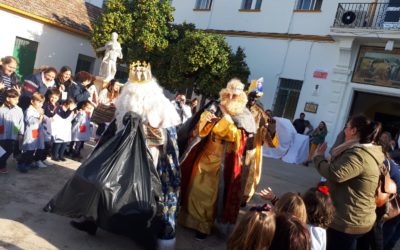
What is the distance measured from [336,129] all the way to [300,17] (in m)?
4.42

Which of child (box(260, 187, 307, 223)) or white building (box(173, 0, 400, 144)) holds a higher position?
white building (box(173, 0, 400, 144))

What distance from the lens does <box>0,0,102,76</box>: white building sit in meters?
16.5

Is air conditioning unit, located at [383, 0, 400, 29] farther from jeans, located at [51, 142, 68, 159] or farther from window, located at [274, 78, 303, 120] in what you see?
jeans, located at [51, 142, 68, 159]

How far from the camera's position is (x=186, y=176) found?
435cm

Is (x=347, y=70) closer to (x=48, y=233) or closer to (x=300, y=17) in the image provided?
(x=300, y=17)

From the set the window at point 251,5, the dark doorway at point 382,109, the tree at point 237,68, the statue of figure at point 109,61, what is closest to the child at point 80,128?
the statue of figure at point 109,61

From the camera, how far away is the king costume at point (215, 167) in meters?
4.16

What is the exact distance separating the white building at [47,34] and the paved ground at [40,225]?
12.7 m

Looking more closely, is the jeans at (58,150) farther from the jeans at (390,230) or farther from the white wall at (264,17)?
the white wall at (264,17)

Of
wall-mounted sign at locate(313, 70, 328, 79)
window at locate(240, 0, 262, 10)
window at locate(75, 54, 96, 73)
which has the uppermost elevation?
window at locate(240, 0, 262, 10)

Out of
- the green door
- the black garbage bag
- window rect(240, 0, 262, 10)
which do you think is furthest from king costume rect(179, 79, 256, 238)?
the green door

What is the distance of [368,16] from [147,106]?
426 inches

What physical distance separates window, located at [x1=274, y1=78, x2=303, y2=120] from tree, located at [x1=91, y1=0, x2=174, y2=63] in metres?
4.71

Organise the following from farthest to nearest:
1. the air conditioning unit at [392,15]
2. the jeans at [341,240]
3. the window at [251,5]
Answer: the window at [251,5] → the air conditioning unit at [392,15] → the jeans at [341,240]
